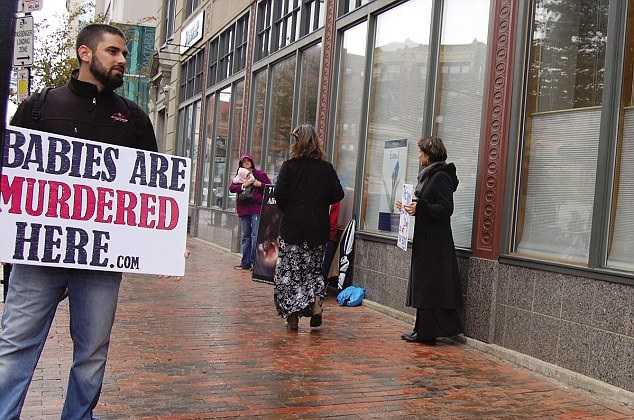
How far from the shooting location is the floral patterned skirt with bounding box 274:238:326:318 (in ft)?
22.9

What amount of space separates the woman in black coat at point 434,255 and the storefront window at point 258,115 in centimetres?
798

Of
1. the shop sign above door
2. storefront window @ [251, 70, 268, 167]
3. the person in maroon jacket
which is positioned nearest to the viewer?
the person in maroon jacket

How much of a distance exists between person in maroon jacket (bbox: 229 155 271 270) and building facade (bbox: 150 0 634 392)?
3.99ft

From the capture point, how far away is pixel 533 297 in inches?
233

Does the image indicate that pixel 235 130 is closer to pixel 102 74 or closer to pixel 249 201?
pixel 249 201

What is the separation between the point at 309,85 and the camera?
12.0m

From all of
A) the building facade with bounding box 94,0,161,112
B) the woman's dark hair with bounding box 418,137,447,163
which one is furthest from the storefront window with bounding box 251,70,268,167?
the building facade with bounding box 94,0,161,112

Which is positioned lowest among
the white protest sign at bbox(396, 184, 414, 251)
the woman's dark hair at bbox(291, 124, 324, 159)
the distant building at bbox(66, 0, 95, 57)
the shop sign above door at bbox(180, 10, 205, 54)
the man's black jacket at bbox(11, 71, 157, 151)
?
the white protest sign at bbox(396, 184, 414, 251)

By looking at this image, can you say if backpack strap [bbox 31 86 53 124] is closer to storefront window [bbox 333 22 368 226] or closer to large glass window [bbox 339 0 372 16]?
storefront window [bbox 333 22 368 226]

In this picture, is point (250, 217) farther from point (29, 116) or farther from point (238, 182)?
point (29, 116)

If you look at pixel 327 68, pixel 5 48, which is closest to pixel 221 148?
pixel 327 68

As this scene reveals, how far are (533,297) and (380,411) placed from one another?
205 cm

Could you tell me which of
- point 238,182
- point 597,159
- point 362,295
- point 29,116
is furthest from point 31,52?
point 597,159

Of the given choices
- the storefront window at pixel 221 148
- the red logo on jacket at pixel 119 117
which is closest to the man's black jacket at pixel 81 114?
the red logo on jacket at pixel 119 117
